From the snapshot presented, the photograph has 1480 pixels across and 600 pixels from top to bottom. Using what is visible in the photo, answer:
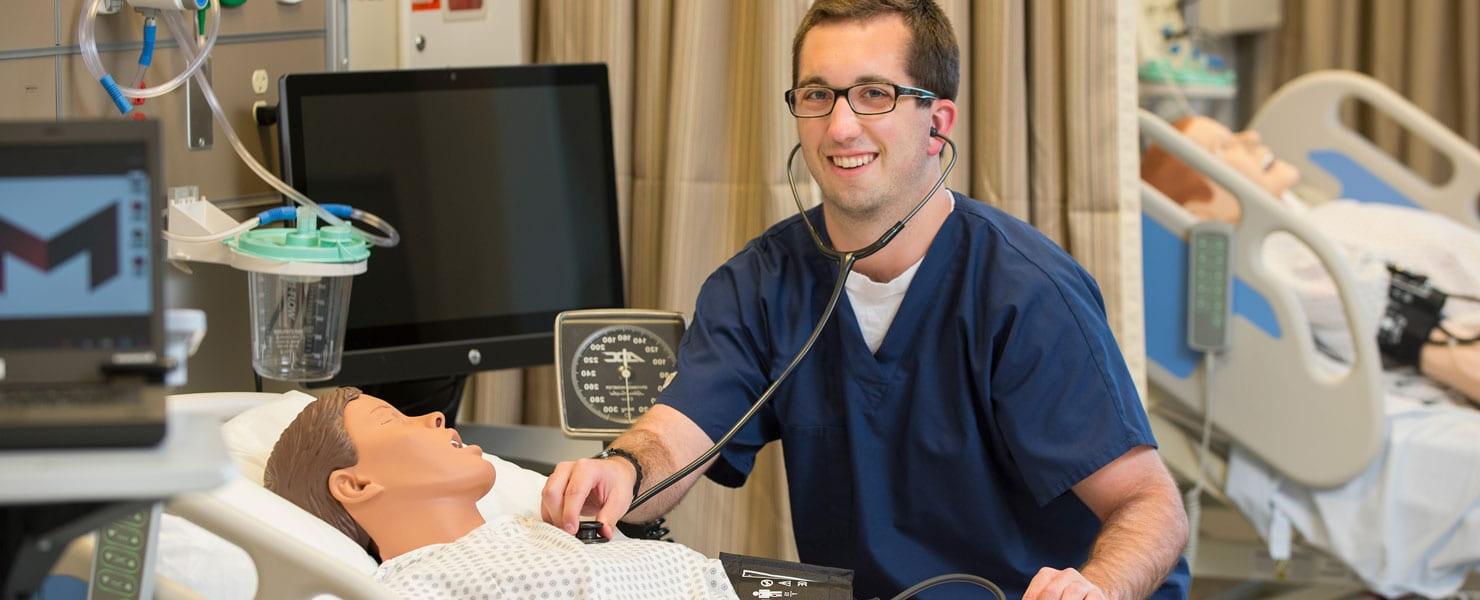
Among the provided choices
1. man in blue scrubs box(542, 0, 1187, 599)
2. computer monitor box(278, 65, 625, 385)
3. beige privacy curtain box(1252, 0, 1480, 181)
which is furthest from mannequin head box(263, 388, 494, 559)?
beige privacy curtain box(1252, 0, 1480, 181)

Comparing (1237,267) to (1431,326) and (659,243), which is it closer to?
(1431,326)

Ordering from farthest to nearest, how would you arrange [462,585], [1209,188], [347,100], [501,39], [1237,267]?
[1209,188], [1237,267], [501,39], [347,100], [462,585]

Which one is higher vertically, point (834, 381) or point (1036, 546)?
point (834, 381)

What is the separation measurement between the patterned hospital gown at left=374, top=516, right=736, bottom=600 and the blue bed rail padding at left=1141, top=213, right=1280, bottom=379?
1.57 metres

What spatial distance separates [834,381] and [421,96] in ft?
2.45

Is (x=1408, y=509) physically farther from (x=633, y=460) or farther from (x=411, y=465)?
(x=411, y=465)

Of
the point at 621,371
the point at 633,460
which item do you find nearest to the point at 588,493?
the point at 633,460

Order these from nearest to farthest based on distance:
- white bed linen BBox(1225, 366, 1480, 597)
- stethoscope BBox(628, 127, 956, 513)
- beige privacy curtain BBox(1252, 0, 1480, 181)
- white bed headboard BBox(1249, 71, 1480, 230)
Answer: stethoscope BBox(628, 127, 956, 513) < white bed linen BBox(1225, 366, 1480, 597) < white bed headboard BBox(1249, 71, 1480, 230) < beige privacy curtain BBox(1252, 0, 1480, 181)

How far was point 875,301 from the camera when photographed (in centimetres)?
168

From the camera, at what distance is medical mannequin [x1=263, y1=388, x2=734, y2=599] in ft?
4.40

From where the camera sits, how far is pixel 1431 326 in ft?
8.79

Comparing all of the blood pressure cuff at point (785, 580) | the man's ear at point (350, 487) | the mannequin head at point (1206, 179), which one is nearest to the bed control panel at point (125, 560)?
the man's ear at point (350, 487)

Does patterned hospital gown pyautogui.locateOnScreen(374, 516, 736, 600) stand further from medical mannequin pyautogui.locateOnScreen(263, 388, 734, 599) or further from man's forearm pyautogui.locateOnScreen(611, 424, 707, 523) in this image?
man's forearm pyautogui.locateOnScreen(611, 424, 707, 523)

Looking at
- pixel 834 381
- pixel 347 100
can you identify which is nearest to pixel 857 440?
pixel 834 381
